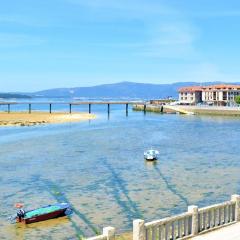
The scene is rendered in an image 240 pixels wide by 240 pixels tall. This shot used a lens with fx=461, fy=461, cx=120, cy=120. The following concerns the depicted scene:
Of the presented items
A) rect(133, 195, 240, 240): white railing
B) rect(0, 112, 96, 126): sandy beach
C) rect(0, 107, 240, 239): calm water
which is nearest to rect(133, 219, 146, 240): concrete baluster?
rect(133, 195, 240, 240): white railing

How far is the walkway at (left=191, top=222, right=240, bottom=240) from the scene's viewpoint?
17.2 metres

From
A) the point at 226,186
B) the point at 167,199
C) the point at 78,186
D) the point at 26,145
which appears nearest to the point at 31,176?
the point at 78,186

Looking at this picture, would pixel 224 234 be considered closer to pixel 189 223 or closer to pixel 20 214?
pixel 189 223

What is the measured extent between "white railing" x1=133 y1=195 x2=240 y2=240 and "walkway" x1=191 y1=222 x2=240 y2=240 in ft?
0.81

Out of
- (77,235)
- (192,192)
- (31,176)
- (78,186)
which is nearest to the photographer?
(77,235)

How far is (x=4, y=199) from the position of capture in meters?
33.5

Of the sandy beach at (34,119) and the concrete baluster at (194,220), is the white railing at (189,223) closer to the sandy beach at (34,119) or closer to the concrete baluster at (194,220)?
the concrete baluster at (194,220)

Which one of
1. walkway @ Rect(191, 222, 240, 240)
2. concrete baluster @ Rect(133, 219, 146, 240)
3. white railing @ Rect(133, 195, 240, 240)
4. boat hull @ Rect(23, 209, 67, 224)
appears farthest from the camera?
boat hull @ Rect(23, 209, 67, 224)

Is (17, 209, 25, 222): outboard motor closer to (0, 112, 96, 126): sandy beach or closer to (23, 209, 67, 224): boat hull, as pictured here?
(23, 209, 67, 224): boat hull

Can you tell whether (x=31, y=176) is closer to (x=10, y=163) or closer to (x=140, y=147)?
(x=10, y=163)

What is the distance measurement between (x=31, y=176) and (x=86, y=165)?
788cm

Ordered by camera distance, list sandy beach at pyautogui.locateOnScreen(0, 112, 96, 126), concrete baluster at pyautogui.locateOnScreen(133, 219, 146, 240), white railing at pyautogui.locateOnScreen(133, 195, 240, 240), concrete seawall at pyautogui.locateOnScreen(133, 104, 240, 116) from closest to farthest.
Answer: concrete baluster at pyautogui.locateOnScreen(133, 219, 146, 240), white railing at pyautogui.locateOnScreen(133, 195, 240, 240), sandy beach at pyautogui.locateOnScreen(0, 112, 96, 126), concrete seawall at pyautogui.locateOnScreen(133, 104, 240, 116)

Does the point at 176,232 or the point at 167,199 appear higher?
the point at 176,232

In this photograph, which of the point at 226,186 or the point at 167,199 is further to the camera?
the point at 226,186
